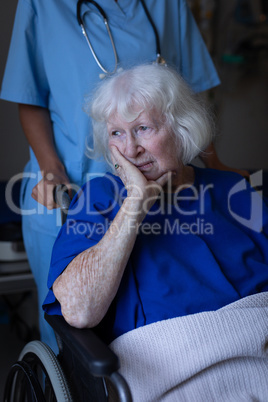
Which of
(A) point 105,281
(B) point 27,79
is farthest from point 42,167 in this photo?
(A) point 105,281

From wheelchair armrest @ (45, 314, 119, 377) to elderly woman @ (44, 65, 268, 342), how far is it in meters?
0.03

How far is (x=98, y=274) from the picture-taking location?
3.63 feet

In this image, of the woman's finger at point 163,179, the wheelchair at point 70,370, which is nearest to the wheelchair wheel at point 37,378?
the wheelchair at point 70,370

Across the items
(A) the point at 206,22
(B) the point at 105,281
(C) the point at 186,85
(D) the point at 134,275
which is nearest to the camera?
(B) the point at 105,281

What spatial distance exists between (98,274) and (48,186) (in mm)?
407

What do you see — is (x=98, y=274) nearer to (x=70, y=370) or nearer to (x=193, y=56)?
(x=70, y=370)

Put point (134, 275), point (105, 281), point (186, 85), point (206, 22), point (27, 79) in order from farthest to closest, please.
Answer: point (206, 22) < point (27, 79) < point (186, 85) < point (134, 275) < point (105, 281)

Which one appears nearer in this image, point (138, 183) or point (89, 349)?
point (89, 349)

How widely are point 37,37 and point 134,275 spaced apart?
2.76 feet

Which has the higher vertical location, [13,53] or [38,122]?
[13,53]

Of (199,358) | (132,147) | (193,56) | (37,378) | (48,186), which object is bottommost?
(37,378)

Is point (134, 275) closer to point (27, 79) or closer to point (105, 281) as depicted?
point (105, 281)

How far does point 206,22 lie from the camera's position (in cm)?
304

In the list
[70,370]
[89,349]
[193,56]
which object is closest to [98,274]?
[89,349]
